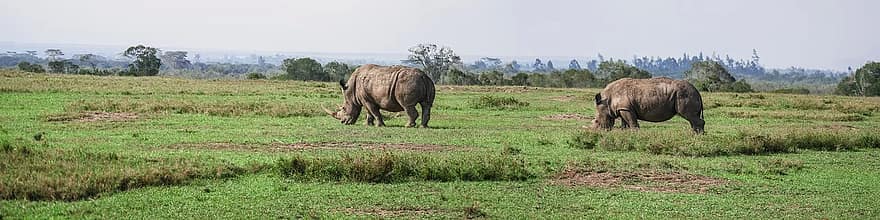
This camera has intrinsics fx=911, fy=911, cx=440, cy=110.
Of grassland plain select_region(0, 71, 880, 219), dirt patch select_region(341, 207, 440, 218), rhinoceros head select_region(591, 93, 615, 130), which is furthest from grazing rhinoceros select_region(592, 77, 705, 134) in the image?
dirt patch select_region(341, 207, 440, 218)

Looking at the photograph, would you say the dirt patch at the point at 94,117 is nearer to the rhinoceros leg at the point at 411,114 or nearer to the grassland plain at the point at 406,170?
the grassland plain at the point at 406,170

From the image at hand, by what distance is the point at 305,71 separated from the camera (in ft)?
258

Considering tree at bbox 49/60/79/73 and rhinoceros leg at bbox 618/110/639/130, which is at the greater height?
rhinoceros leg at bbox 618/110/639/130

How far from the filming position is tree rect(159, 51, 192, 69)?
518 ft

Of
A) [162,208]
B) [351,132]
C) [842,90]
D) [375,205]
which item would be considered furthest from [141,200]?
[842,90]

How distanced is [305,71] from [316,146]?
60490 millimetres

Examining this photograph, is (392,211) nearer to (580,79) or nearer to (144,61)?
(580,79)

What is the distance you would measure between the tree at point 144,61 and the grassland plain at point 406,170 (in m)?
56.8

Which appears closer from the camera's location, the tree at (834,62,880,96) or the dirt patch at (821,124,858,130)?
the dirt patch at (821,124,858,130)

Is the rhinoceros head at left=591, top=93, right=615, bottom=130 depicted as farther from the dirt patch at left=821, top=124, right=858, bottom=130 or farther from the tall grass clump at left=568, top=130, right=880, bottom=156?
the dirt patch at left=821, top=124, right=858, bottom=130

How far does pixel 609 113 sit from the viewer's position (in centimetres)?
2316

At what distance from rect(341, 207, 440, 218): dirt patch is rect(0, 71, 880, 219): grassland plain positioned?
0.04m

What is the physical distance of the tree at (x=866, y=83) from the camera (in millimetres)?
68500

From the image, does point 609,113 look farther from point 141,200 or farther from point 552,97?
point 552,97
